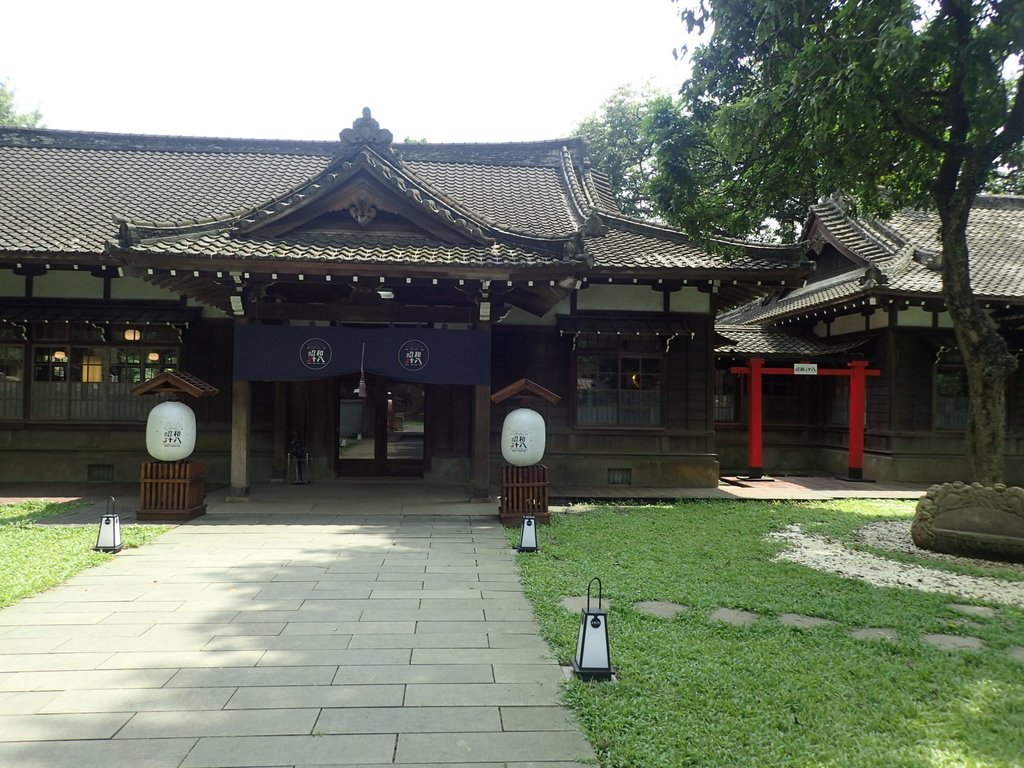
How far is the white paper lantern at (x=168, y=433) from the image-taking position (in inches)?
393

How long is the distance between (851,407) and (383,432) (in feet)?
37.6

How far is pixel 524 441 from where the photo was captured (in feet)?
33.2

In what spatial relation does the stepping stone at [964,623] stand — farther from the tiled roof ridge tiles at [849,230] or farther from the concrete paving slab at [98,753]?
the tiled roof ridge tiles at [849,230]

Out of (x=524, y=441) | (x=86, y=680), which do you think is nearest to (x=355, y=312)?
(x=524, y=441)

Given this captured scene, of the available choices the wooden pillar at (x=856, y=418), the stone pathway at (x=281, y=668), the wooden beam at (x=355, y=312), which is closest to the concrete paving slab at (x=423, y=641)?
the stone pathway at (x=281, y=668)

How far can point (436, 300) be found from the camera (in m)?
12.6

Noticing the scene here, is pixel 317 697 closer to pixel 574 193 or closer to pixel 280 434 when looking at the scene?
pixel 280 434

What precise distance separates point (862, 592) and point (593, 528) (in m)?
3.91

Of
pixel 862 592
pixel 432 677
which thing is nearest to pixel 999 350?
pixel 862 592

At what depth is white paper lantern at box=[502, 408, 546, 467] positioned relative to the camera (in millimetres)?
10125

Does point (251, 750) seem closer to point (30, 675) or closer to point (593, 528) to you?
point (30, 675)

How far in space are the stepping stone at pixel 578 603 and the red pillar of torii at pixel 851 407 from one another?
1058 centimetres

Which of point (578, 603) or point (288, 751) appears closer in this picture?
point (288, 751)

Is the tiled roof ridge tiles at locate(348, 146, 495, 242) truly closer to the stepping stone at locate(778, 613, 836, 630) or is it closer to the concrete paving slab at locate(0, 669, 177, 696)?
the stepping stone at locate(778, 613, 836, 630)
